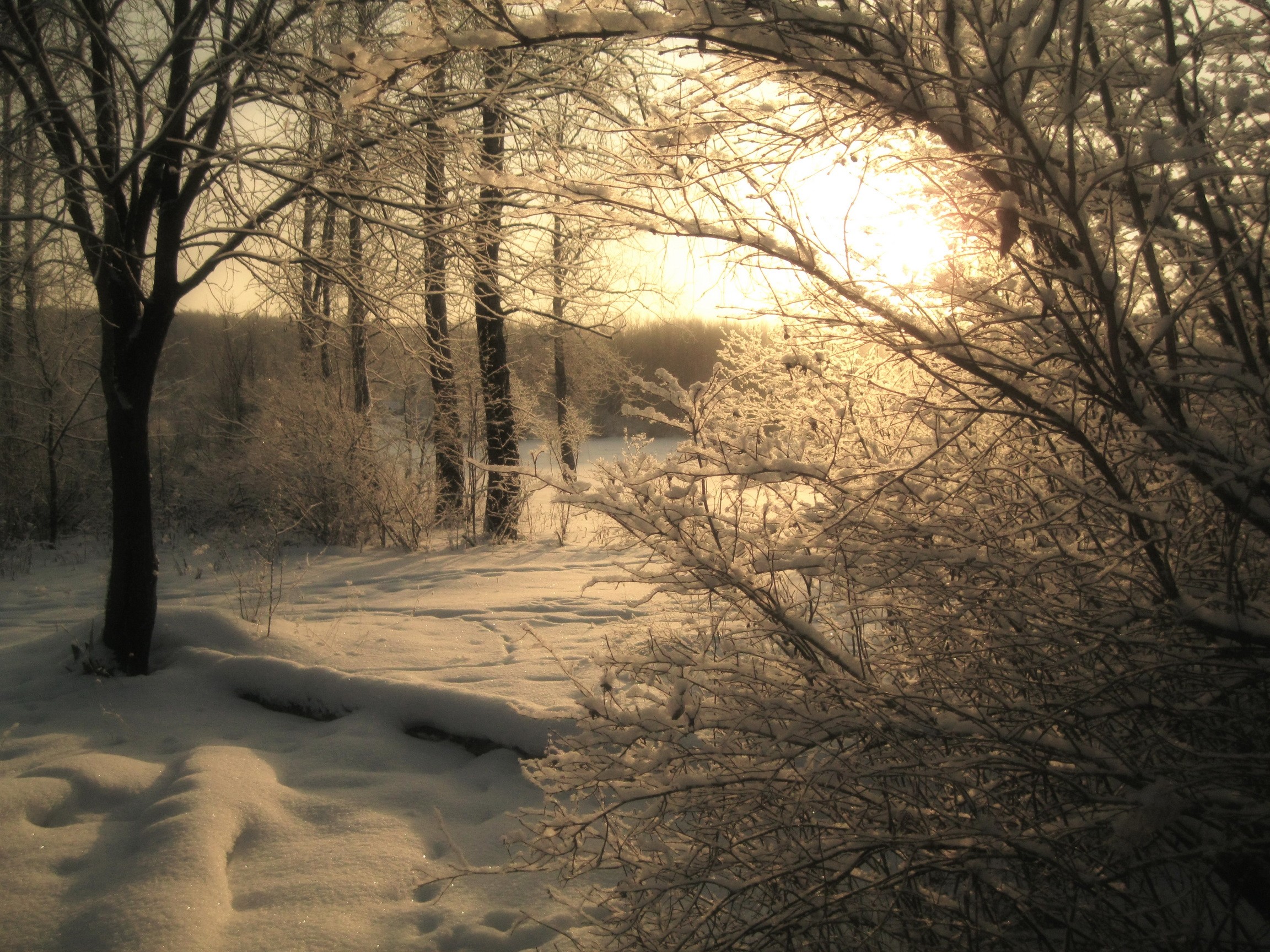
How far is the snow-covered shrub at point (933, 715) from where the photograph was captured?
1.45m

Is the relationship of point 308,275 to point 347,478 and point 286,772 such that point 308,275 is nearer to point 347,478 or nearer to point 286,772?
point 286,772

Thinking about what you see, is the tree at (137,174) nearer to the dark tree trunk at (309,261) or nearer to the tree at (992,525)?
the dark tree trunk at (309,261)

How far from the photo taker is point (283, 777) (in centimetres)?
319

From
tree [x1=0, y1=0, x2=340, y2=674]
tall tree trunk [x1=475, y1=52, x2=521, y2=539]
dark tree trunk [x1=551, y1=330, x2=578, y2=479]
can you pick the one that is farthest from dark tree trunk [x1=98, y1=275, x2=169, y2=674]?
dark tree trunk [x1=551, y1=330, x2=578, y2=479]

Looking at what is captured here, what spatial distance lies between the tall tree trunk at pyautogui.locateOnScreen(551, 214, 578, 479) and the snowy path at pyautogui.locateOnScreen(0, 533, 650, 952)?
1207mm

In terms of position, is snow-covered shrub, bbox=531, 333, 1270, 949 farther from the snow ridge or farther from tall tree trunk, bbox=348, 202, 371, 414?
tall tree trunk, bbox=348, 202, 371, 414

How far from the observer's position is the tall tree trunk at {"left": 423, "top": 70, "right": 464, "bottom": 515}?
4.09m

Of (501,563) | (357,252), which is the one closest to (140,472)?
(357,252)

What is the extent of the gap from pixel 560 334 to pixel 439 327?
5.46ft

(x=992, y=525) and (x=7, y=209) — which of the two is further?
(x=7, y=209)

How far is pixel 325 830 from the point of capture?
2.82 metres

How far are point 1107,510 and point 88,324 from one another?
10793mm

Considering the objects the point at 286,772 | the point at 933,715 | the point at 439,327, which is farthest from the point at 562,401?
the point at 933,715

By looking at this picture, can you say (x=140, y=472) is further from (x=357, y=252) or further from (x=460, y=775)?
(x=460, y=775)
